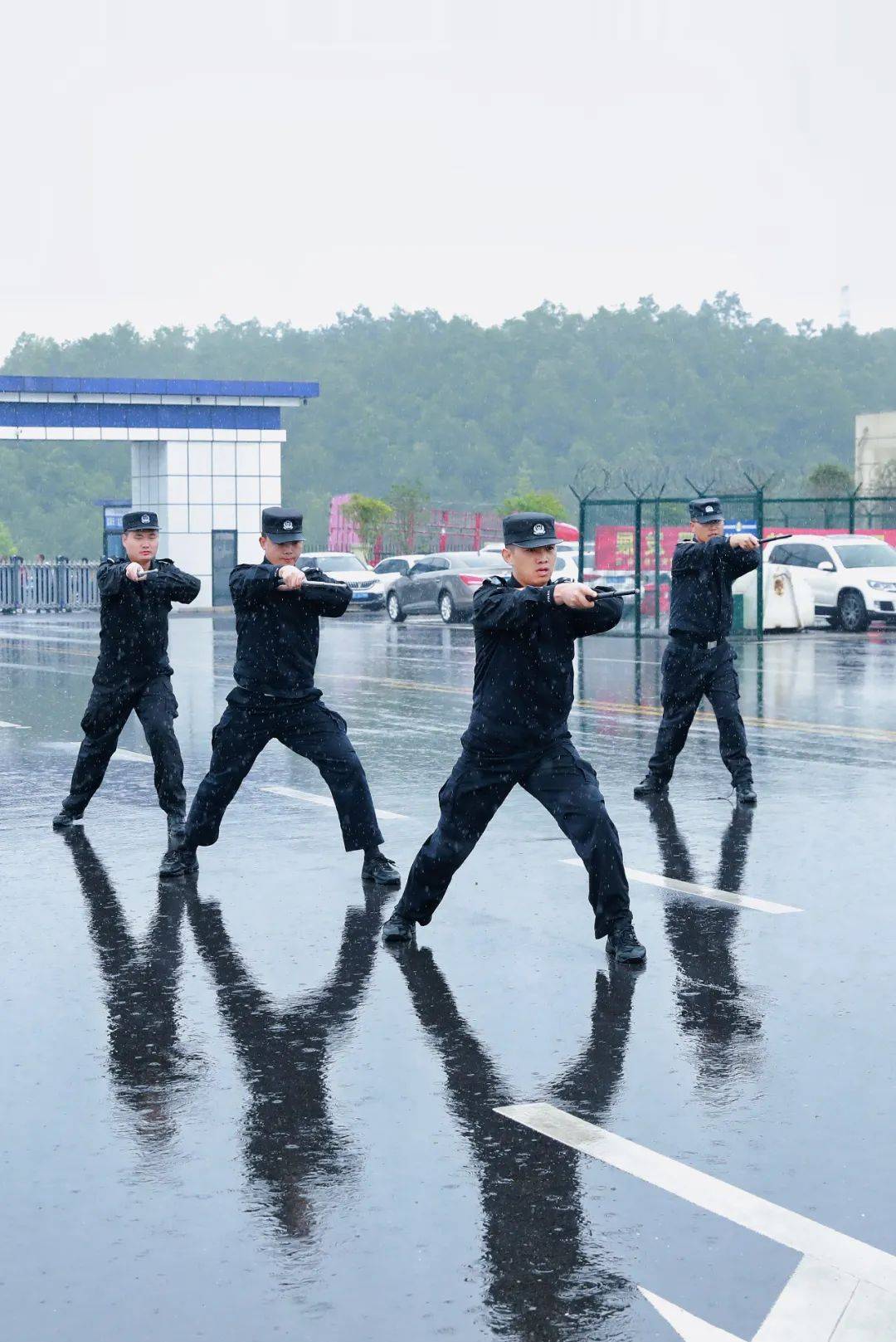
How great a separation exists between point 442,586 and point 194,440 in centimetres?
1297

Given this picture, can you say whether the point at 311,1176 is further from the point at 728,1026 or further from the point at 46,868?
the point at 46,868

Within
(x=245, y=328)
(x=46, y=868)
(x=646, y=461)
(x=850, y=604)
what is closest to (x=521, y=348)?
(x=646, y=461)

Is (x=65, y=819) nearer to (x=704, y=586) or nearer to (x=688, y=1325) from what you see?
(x=704, y=586)

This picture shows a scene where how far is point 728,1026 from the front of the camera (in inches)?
245

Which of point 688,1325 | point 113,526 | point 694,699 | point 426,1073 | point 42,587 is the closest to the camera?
point 688,1325

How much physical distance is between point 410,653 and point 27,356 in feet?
405


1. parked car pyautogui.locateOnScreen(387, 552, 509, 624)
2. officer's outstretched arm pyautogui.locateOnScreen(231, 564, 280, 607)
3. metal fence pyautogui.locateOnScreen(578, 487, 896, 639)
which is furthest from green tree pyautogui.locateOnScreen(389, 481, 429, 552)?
officer's outstretched arm pyautogui.locateOnScreen(231, 564, 280, 607)

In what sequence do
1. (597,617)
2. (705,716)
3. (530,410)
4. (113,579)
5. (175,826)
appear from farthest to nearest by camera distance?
1. (530,410)
2. (705,716)
3. (113,579)
4. (175,826)
5. (597,617)

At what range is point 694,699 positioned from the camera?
1148 cm

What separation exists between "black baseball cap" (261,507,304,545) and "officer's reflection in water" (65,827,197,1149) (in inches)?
66.9

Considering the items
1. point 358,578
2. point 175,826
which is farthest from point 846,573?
point 175,826

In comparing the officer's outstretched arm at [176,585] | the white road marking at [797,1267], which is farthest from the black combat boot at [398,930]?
the officer's outstretched arm at [176,585]

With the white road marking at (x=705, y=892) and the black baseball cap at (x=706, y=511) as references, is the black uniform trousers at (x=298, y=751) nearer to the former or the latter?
the white road marking at (x=705, y=892)

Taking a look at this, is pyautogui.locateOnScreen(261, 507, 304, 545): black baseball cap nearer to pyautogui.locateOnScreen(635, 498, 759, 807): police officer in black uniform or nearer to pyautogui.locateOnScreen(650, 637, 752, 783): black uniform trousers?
pyautogui.locateOnScreen(635, 498, 759, 807): police officer in black uniform
